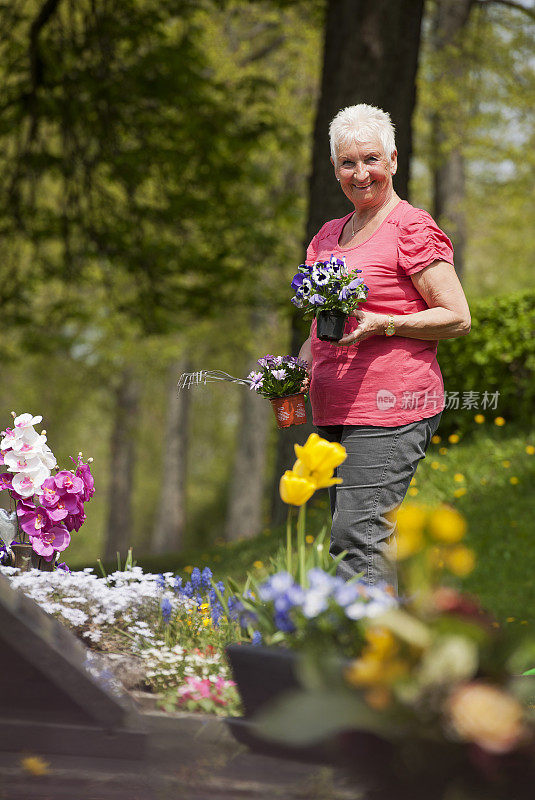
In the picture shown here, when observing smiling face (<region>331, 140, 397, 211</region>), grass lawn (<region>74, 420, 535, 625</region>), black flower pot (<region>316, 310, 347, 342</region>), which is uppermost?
smiling face (<region>331, 140, 397, 211</region>)

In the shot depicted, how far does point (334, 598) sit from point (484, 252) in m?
21.4

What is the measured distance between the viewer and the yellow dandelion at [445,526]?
4.55ft

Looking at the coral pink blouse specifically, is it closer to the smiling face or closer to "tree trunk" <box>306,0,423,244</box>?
the smiling face

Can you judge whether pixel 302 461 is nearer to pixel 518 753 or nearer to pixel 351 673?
pixel 351 673

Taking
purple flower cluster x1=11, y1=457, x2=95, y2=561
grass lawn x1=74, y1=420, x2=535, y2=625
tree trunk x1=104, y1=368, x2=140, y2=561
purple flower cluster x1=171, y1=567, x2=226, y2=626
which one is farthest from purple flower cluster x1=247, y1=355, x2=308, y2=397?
tree trunk x1=104, y1=368, x2=140, y2=561

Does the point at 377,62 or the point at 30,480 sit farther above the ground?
the point at 377,62

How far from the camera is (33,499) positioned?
3.02 m

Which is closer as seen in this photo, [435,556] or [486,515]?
[435,556]

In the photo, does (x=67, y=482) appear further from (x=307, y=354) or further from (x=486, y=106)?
(x=486, y=106)

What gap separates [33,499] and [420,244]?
1.54m

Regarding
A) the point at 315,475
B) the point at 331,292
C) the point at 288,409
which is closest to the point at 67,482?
the point at 288,409

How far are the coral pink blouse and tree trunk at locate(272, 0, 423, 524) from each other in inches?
136

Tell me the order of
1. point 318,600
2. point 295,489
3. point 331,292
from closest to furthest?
1. point 318,600
2. point 295,489
3. point 331,292
